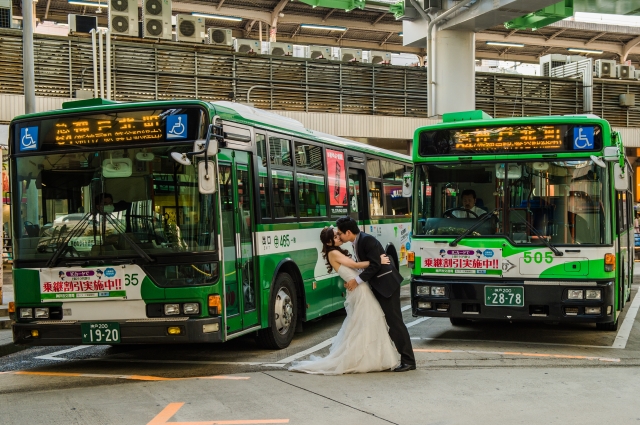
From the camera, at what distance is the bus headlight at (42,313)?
855 centimetres

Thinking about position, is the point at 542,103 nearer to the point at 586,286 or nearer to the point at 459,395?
the point at 586,286

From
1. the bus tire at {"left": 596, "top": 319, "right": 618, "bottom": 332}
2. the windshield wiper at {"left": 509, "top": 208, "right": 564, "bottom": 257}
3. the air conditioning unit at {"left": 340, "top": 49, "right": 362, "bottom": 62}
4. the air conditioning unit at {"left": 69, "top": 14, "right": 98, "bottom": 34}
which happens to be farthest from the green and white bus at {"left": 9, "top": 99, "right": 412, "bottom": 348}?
the air conditioning unit at {"left": 340, "top": 49, "right": 362, "bottom": 62}

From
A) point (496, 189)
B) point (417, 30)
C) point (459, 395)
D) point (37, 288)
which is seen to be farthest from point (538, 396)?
point (417, 30)

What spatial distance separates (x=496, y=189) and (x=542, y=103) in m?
21.2

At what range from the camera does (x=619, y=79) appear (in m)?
32.4

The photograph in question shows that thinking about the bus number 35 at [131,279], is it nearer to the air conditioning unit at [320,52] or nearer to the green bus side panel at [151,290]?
the green bus side panel at [151,290]

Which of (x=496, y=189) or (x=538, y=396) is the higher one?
(x=496, y=189)

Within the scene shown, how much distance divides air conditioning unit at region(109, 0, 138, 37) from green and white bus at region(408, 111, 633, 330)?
14.3m

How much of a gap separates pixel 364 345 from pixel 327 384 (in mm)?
729

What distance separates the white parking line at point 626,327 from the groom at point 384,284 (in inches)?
127

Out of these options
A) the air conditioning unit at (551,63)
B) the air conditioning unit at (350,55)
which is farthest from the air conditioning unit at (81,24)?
the air conditioning unit at (551,63)

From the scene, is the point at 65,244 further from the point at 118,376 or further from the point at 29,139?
the point at 118,376

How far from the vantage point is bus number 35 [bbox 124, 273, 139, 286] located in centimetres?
827

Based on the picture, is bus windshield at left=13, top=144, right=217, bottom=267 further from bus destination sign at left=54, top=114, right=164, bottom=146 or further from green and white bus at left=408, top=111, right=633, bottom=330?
green and white bus at left=408, top=111, right=633, bottom=330
